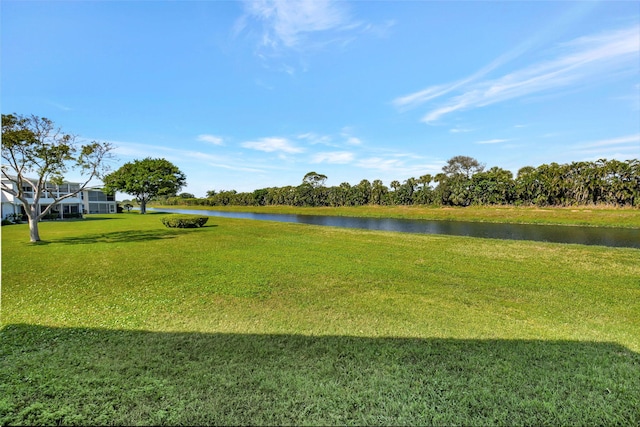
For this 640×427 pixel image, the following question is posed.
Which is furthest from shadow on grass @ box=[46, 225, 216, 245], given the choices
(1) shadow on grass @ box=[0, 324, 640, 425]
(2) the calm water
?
(2) the calm water

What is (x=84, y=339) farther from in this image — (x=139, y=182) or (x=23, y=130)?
(x=139, y=182)

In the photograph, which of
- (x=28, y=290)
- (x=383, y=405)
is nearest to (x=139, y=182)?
(x=28, y=290)

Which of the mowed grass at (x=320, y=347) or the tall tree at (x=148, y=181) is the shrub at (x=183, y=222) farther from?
the tall tree at (x=148, y=181)

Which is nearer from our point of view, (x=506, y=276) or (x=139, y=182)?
(x=506, y=276)

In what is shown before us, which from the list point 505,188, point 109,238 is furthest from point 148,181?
point 505,188

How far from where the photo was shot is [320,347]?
11.8ft

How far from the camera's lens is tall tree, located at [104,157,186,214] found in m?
45.1

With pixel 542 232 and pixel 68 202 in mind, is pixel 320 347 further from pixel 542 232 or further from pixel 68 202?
pixel 68 202

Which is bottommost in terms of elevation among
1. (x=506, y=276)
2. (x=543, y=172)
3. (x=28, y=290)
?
(x=506, y=276)

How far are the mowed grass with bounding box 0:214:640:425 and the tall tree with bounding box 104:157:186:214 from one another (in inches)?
1733

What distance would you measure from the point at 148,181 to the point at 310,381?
52871 mm

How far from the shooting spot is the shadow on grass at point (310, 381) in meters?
2.45

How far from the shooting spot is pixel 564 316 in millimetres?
4641

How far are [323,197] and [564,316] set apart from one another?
68193mm
